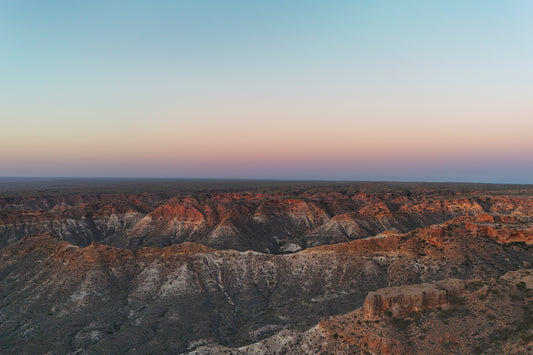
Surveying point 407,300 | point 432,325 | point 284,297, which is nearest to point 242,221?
point 284,297

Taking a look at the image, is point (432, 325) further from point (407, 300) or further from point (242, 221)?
point (242, 221)

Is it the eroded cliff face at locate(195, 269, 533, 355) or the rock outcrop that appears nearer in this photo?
the eroded cliff face at locate(195, 269, 533, 355)

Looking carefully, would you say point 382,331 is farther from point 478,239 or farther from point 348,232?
point 348,232

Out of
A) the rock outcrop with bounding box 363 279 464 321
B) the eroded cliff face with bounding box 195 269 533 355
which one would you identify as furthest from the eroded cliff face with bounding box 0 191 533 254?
the rock outcrop with bounding box 363 279 464 321

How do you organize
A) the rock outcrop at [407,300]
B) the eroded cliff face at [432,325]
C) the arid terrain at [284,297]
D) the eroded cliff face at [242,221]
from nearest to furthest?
the eroded cliff face at [432,325] < the arid terrain at [284,297] < the rock outcrop at [407,300] < the eroded cliff face at [242,221]

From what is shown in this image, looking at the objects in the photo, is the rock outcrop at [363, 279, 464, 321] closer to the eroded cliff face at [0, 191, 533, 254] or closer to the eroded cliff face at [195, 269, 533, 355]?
the eroded cliff face at [195, 269, 533, 355]

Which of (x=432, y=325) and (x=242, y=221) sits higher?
(x=432, y=325)

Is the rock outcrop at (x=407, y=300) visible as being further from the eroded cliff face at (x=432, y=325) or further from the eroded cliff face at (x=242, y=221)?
the eroded cliff face at (x=242, y=221)

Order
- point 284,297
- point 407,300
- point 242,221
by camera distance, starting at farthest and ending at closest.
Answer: point 242,221 → point 284,297 → point 407,300

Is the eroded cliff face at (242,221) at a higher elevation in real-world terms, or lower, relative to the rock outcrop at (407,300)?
lower

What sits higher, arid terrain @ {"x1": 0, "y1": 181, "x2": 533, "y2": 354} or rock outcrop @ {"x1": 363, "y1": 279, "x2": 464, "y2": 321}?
rock outcrop @ {"x1": 363, "y1": 279, "x2": 464, "y2": 321}

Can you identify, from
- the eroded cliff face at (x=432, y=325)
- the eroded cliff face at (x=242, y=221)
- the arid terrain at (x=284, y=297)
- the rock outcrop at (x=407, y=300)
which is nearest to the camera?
the eroded cliff face at (x=432, y=325)

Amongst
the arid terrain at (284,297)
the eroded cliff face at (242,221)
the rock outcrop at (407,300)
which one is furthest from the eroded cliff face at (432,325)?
the eroded cliff face at (242,221)

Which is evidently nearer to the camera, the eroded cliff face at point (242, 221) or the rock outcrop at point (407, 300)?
the rock outcrop at point (407, 300)
